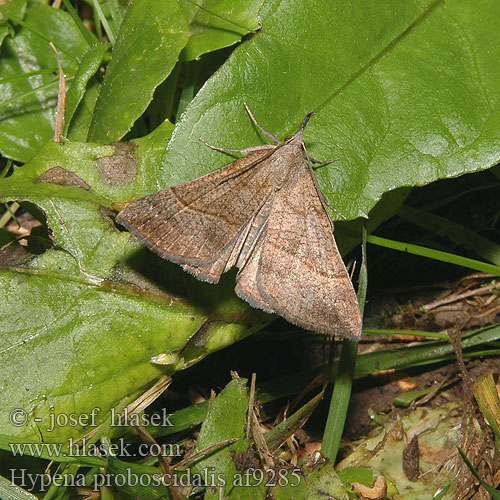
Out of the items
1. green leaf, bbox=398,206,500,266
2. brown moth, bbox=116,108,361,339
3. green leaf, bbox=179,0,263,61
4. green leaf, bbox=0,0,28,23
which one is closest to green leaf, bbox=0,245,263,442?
brown moth, bbox=116,108,361,339

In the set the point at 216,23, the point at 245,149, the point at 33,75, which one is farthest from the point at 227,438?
the point at 33,75

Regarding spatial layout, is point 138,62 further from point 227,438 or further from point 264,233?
point 227,438

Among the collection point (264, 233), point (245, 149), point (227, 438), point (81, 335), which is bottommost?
point (227, 438)

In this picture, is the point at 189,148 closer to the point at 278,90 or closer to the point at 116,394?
the point at 278,90

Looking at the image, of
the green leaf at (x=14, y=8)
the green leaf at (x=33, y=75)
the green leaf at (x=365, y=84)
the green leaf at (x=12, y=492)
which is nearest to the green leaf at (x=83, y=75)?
the green leaf at (x=33, y=75)

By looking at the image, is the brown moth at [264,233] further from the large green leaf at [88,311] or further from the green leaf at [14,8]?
the green leaf at [14,8]
